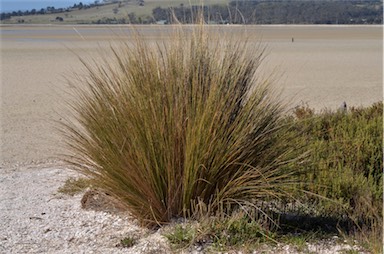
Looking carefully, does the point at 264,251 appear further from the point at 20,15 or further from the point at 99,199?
the point at 20,15

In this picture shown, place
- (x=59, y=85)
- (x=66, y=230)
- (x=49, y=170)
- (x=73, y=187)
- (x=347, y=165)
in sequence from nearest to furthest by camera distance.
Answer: (x=66, y=230) < (x=73, y=187) < (x=347, y=165) < (x=49, y=170) < (x=59, y=85)

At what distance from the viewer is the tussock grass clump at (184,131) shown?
4273 mm

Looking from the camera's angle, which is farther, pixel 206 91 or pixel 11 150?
pixel 11 150

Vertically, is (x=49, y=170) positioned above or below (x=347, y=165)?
below

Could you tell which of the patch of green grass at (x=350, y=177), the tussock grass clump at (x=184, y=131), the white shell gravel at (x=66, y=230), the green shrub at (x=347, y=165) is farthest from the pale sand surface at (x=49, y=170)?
the green shrub at (x=347, y=165)

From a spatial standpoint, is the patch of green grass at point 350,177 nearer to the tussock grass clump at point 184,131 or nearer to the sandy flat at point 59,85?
the tussock grass clump at point 184,131

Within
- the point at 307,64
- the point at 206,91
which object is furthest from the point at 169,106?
the point at 307,64

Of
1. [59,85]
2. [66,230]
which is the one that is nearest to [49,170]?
[66,230]

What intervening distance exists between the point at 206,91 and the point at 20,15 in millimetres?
98366

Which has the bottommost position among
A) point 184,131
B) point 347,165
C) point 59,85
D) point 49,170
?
point 59,85

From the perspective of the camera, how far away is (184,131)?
4.30 m

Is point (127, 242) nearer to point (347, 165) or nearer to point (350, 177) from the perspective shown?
point (350, 177)

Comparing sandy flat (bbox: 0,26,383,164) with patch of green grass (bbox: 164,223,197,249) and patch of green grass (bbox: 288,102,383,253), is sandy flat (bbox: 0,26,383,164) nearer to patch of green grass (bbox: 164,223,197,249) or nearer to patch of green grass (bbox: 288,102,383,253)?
patch of green grass (bbox: 288,102,383,253)

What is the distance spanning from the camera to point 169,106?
435cm
